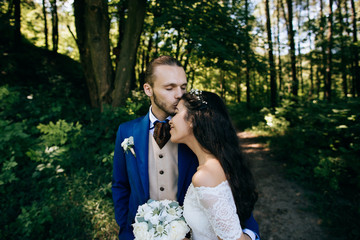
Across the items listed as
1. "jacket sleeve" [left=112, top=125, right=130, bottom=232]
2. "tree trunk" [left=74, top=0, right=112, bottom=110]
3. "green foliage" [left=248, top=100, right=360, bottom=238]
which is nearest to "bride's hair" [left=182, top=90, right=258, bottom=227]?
"jacket sleeve" [left=112, top=125, right=130, bottom=232]

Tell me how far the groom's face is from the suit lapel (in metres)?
0.22

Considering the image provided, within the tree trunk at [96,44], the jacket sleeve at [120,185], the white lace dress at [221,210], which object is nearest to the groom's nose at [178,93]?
the jacket sleeve at [120,185]

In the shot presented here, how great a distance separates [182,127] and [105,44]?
12.5ft

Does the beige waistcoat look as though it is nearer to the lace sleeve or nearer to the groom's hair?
the lace sleeve

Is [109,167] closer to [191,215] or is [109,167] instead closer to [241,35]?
[191,215]

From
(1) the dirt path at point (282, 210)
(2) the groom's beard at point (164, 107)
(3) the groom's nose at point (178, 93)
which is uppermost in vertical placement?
(3) the groom's nose at point (178, 93)

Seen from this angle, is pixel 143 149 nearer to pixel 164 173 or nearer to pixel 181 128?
pixel 164 173

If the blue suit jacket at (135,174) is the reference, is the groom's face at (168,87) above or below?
above

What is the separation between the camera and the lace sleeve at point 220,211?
1138mm

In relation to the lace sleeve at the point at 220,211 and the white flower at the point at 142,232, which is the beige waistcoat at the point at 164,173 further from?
the lace sleeve at the point at 220,211

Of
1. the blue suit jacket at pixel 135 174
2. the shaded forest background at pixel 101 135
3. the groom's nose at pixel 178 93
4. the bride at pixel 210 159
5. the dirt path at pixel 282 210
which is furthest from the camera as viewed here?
the dirt path at pixel 282 210

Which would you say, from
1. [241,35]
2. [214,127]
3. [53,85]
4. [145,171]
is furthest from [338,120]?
[53,85]

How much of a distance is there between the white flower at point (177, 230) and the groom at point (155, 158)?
0.31 m

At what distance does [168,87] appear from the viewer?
1785mm
